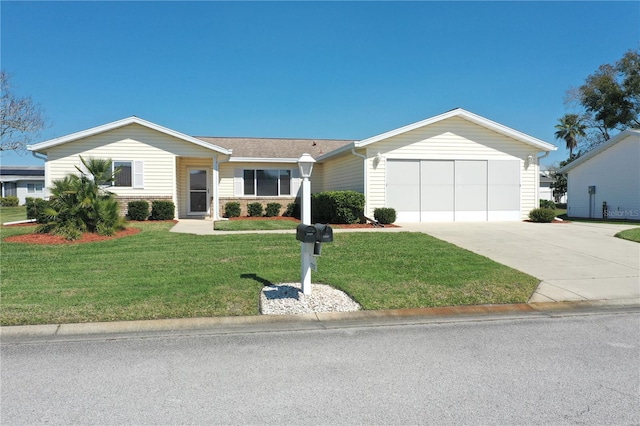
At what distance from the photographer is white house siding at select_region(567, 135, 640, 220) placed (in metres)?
22.0

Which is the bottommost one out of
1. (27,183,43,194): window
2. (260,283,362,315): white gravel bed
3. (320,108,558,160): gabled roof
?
(260,283,362,315): white gravel bed

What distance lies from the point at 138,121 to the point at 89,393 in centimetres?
1658

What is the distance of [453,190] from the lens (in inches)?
697

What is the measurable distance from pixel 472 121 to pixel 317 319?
14170 mm

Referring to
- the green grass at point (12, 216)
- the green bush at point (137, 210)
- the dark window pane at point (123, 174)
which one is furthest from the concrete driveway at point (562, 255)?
the green grass at point (12, 216)

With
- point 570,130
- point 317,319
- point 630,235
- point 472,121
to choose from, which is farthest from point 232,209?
point 570,130

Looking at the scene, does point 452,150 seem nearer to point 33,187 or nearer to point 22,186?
point 33,187

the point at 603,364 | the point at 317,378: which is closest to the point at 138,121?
the point at 317,378

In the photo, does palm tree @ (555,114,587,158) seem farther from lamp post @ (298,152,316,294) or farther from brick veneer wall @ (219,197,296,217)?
lamp post @ (298,152,316,294)

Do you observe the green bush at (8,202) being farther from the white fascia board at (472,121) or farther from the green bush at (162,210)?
the white fascia board at (472,121)

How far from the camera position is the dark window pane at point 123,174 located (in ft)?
→ 61.0

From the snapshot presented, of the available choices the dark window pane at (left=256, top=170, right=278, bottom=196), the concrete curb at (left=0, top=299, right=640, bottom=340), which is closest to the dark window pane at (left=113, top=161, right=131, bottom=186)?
the dark window pane at (left=256, top=170, right=278, bottom=196)

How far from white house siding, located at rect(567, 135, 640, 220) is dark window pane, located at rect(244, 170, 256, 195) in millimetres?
18745

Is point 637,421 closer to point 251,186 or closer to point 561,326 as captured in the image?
point 561,326
